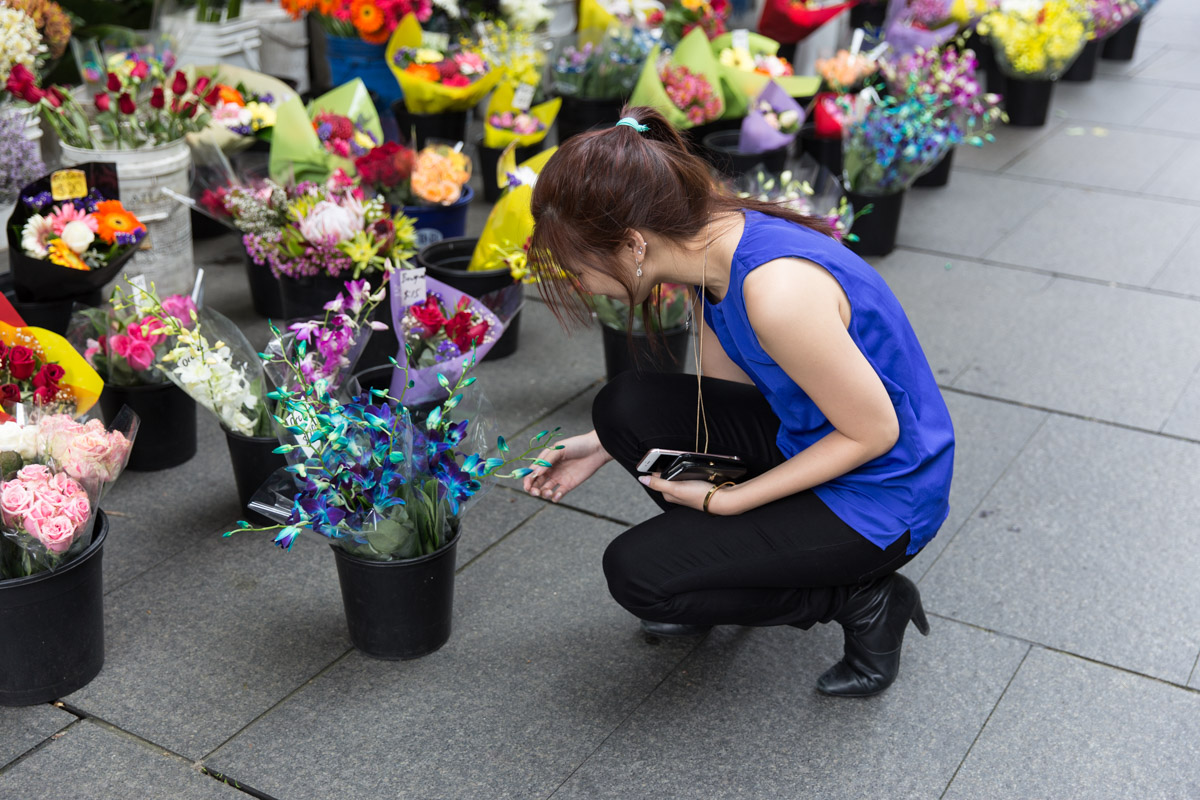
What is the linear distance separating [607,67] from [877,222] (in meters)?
1.58

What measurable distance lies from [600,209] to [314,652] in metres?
1.15

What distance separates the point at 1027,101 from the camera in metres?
6.47

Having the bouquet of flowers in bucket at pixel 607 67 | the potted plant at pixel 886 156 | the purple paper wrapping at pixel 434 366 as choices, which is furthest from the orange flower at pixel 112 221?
the bouquet of flowers in bucket at pixel 607 67

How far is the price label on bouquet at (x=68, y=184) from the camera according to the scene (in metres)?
2.91

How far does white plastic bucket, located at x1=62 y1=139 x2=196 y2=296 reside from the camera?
3535mm

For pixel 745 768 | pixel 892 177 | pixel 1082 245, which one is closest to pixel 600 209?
pixel 745 768

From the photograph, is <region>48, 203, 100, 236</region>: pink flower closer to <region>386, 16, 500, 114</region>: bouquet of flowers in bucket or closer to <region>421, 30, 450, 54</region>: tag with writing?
<region>386, 16, 500, 114</region>: bouquet of flowers in bucket

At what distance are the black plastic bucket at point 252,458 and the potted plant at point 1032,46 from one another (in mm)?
5177

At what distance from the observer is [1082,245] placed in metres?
4.80

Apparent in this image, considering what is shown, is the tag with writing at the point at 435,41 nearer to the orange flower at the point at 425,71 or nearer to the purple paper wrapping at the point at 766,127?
the orange flower at the point at 425,71

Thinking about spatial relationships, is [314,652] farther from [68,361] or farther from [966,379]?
[966,379]

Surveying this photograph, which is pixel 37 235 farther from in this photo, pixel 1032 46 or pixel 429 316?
pixel 1032 46

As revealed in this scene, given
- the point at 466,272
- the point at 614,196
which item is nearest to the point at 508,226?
the point at 466,272

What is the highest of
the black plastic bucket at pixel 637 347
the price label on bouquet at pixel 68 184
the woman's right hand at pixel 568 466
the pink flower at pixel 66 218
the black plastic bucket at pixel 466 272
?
Answer: the price label on bouquet at pixel 68 184
